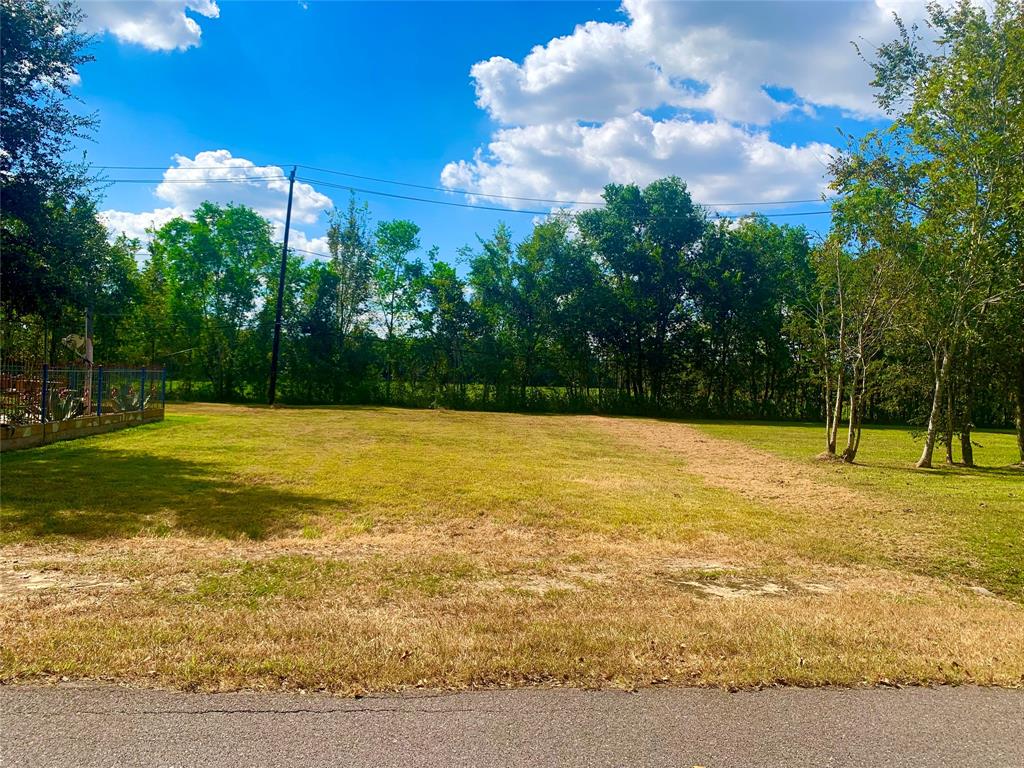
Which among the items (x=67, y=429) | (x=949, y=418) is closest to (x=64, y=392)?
(x=67, y=429)

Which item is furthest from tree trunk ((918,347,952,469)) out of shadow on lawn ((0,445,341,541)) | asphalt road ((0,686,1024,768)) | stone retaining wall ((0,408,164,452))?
stone retaining wall ((0,408,164,452))

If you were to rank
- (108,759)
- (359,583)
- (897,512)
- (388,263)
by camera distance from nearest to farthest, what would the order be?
1. (108,759)
2. (359,583)
3. (897,512)
4. (388,263)

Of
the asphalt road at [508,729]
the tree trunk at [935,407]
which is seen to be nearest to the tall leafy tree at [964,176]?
the tree trunk at [935,407]

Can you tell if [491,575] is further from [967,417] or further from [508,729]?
[967,417]

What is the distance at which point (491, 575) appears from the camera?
5.07 metres

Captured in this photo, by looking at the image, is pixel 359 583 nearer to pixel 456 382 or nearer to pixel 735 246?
pixel 456 382

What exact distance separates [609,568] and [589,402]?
2981 cm

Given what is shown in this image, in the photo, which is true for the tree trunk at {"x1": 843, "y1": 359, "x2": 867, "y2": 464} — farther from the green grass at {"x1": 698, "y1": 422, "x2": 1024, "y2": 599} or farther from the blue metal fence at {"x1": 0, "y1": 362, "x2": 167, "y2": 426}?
the blue metal fence at {"x1": 0, "y1": 362, "x2": 167, "y2": 426}

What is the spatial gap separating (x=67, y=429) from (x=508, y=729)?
14.8 metres

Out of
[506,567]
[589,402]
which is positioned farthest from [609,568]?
[589,402]

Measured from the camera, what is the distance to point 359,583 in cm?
465

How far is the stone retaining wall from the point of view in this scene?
1171 cm

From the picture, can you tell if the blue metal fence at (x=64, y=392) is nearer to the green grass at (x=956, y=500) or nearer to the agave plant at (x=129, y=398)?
the agave plant at (x=129, y=398)

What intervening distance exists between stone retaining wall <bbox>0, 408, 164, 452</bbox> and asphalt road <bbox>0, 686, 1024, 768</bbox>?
37.4ft
